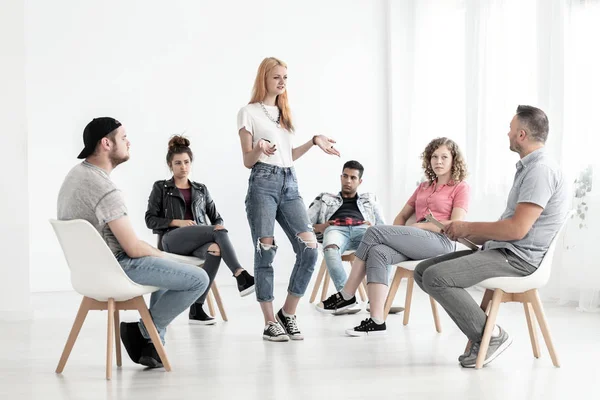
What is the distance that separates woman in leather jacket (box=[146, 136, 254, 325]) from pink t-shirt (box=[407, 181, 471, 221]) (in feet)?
3.64

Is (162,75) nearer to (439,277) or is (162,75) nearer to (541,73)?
(541,73)

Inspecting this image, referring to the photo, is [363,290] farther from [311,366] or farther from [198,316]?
[311,366]

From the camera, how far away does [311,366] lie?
3.37 metres

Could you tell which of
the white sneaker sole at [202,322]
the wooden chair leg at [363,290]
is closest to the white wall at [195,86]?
the wooden chair leg at [363,290]

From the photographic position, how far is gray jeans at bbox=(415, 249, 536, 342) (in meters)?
3.22

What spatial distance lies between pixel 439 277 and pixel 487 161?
290 centimetres

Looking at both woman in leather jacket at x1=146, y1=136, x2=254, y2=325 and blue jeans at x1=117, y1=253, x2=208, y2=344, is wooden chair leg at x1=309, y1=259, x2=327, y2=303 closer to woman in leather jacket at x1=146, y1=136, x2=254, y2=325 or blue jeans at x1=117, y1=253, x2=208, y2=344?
woman in leather jacket at x1=146, y1=136, x2=254, y2=325

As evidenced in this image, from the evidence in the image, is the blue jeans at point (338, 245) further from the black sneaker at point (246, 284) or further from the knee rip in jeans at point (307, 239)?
the knee rip in jeans at point (307, 239)

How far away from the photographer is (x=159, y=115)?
670 cm

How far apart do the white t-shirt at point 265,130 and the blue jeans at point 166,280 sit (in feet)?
2.79

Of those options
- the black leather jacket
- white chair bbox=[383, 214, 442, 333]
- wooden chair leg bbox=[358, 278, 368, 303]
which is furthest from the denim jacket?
the black leather jacket

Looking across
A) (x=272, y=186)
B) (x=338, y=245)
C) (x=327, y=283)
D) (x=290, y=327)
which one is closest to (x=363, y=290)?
(x=327, y=283)

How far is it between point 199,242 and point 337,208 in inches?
50.8

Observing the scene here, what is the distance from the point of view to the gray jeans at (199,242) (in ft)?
14.8
